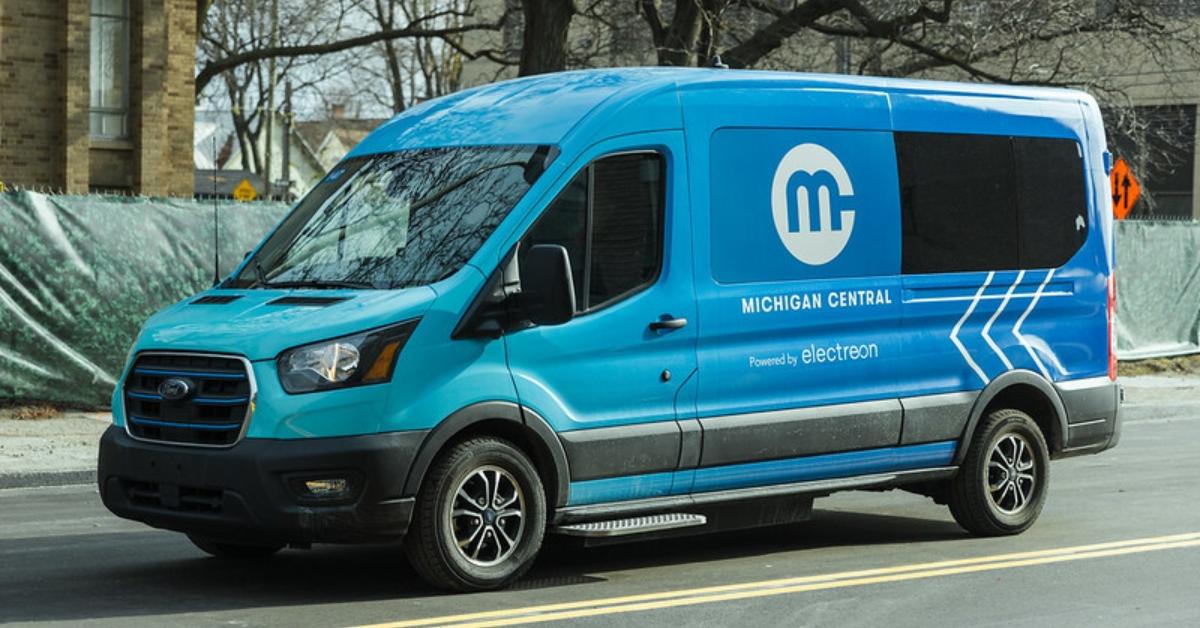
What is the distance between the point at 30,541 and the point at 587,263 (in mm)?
3608

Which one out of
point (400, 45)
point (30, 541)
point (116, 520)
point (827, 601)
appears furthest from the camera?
point (400, 45)

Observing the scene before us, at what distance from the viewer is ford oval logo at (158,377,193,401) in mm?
7984

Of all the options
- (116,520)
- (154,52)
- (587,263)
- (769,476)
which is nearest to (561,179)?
(587,263)

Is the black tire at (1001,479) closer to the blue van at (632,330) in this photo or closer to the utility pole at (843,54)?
the blue van at (632,330)

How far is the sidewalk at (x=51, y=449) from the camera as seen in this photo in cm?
1332

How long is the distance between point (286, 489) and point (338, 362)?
572mm

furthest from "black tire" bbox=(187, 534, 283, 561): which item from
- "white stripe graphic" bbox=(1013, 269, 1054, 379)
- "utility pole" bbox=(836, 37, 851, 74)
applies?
"utility pole" bbox=(836, 37, 851, 74)

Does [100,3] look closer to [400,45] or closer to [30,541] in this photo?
[30,541]

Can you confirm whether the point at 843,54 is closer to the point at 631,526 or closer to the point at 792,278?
the point at 792,278

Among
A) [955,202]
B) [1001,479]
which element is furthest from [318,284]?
[1001,479]

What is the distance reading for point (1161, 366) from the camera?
26.3 m

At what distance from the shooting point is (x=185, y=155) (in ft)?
96.1

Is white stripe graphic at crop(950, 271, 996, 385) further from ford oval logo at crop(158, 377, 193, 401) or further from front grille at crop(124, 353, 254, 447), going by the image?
ford oval logo at crop(158, 377, 193, 401)

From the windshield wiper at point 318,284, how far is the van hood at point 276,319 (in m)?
0.06
